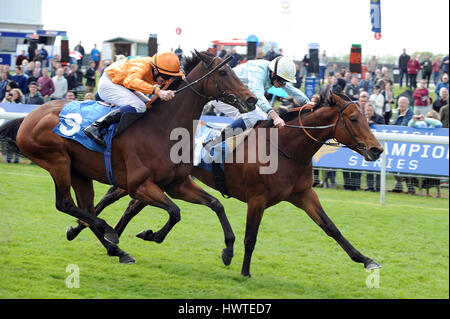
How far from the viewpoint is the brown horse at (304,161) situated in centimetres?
561

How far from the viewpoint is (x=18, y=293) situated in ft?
15.9

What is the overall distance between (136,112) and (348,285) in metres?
2.19

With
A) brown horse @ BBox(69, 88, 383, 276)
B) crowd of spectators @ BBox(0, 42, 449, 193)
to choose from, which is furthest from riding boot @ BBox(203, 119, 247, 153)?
crowd of spectators @ BBox(0, 42, 449, 193)

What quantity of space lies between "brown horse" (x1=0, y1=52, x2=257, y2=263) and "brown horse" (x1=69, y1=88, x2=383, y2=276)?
1.20 feet

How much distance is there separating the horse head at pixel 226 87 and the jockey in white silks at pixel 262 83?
0.34 metres

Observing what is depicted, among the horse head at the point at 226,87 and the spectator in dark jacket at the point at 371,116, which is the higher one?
the horse head at the point at 226,87

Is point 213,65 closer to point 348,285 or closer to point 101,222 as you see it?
point 101,222

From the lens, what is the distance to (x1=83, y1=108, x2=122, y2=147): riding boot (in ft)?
18.6

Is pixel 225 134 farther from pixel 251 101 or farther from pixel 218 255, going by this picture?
pixel 218 255

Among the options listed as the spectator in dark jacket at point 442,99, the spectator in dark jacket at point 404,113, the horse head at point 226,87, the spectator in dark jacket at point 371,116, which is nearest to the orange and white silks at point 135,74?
the horse head at point 226,87

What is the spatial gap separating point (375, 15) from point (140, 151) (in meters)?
5.89

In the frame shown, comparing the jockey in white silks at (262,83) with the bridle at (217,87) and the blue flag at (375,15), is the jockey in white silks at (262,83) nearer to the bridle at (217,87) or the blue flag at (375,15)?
the bridle at (217,87)

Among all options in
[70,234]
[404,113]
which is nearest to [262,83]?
[70,234]
